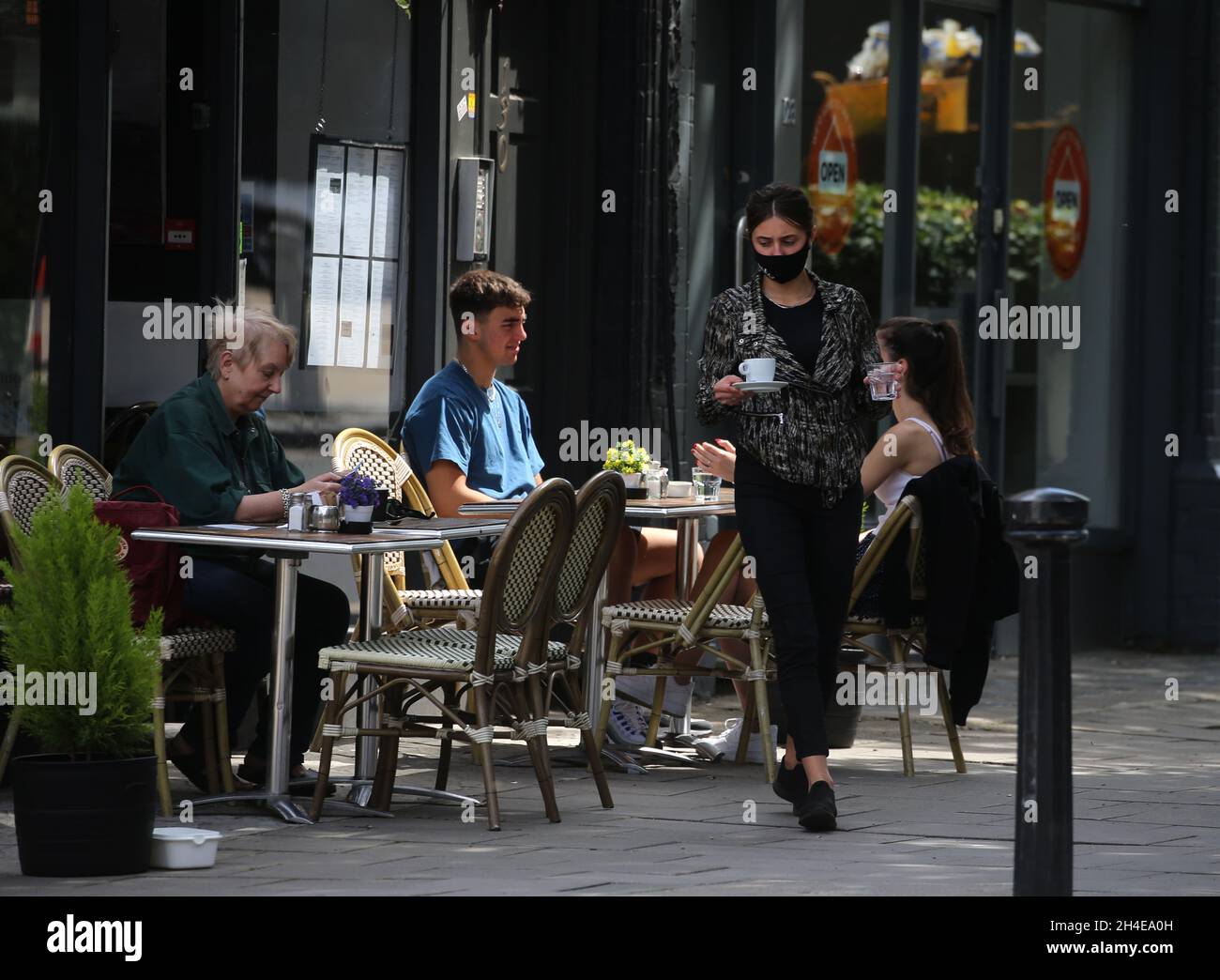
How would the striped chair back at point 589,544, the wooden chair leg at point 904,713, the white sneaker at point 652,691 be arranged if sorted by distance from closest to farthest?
the striped chair back at point 589,544
the wooden chair leg at point 904,713
the white sneaker at point 652,691

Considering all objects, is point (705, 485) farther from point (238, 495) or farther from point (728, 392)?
point (238, 495)

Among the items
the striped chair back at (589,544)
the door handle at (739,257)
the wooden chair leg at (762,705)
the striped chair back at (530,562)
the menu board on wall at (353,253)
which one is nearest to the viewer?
the striped chair back at (530,562)

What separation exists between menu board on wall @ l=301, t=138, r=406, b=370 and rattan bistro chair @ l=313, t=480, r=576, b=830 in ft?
8.65

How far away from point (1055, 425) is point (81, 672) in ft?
26.6

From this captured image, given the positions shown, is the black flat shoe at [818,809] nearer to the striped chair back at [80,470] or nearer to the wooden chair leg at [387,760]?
the wooden chair leg at [387,760]

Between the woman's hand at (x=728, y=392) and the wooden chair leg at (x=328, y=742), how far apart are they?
1.40 meters

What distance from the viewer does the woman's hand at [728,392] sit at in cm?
659

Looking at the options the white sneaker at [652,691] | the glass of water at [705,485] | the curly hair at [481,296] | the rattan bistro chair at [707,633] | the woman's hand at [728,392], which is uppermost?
the curly hair at [481,296]

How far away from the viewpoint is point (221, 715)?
6922 millimetres

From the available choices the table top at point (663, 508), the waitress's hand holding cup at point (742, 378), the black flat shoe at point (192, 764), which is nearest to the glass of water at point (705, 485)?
the table top at point (663, 508)

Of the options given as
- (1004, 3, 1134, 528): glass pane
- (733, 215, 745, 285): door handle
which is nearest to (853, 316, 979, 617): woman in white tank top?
(733, 215, 745, 285): door handle

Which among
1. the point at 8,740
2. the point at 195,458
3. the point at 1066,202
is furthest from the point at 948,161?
the point at 8,740

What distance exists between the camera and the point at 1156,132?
12562mm
